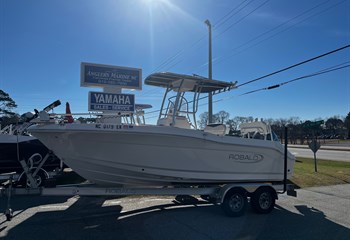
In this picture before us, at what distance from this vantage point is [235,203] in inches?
273

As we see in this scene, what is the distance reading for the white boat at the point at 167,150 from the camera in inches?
233

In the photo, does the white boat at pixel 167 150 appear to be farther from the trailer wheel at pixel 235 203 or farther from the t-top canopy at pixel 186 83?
the trailer wheel at pixel 235 203

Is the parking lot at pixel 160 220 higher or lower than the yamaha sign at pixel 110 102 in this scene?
lower

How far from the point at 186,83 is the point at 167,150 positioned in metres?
2.12

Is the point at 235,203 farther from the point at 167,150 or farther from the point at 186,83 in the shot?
the point at 186,83

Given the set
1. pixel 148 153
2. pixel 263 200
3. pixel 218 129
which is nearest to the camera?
pixel 148 153

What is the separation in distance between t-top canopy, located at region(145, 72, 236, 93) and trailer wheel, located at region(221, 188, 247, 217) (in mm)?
2800

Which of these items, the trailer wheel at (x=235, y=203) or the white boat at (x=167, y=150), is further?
the trailer wheel at (x=235, y=203)

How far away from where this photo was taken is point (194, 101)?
25.5 ft

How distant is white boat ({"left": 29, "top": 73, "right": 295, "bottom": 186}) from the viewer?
19.4 ft

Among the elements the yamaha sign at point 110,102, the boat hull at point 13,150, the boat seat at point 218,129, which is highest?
the yamaha sign at point 110,102

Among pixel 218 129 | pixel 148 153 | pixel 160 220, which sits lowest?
pixel 160 220

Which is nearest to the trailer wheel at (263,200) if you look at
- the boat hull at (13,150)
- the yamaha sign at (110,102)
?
the boat hull at (13,150)

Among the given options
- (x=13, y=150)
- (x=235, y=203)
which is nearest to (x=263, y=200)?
(x=235, y=203)
